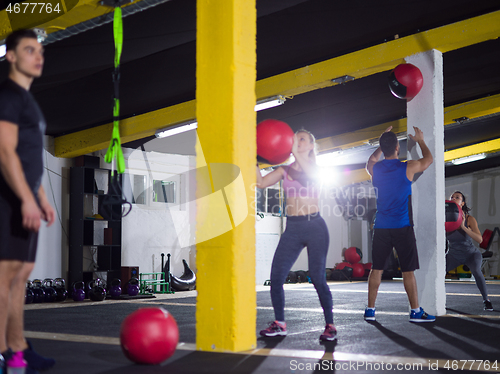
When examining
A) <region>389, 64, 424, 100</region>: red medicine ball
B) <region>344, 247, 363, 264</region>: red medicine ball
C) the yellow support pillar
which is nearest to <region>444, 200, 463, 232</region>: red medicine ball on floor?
<region>389, 64, 424, 100</region>: red medicine ball

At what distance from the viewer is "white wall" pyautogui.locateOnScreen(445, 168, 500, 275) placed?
15719mm

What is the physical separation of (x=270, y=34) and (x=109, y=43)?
185 cm

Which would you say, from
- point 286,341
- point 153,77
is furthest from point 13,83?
point 153,77

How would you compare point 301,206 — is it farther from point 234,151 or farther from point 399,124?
point 399,124

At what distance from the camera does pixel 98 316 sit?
5.59m

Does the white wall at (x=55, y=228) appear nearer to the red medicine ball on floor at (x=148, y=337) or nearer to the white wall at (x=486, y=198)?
the red medicine ball on floor at (x=148, y=337)

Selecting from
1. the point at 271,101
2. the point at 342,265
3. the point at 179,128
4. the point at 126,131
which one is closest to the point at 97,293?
the point at 126,131

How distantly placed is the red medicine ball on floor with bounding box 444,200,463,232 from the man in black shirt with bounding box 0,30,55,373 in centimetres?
474

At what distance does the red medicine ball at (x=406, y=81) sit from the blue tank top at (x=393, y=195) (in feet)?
Result: 3.15

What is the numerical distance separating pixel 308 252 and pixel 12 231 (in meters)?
2.04

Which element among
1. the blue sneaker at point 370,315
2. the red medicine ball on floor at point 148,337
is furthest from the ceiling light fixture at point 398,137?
the red medicine ball on floor at point 148,337

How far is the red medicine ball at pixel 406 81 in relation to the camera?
17.0 ft

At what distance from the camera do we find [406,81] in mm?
5164

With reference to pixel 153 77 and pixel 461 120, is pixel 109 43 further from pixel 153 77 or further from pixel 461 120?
pixel 461 120
